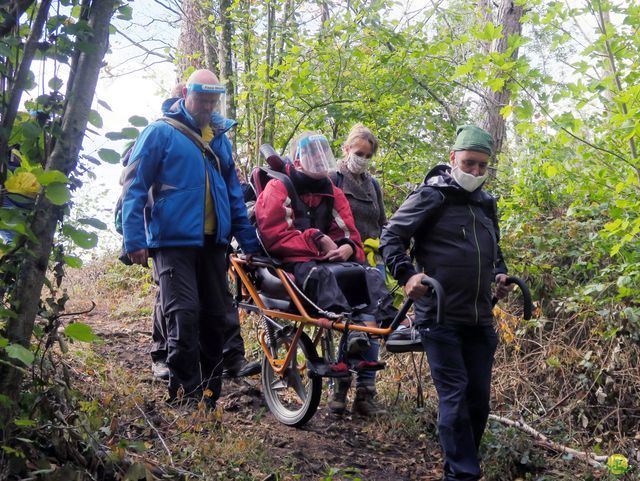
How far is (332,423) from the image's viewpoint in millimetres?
5605

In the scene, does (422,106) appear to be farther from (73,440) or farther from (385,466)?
(73,440)

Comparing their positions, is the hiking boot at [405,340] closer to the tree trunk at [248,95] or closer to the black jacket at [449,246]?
the black jacket at [449,246]

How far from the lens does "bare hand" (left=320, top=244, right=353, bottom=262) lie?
206 inches

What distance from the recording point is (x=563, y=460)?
204 inches

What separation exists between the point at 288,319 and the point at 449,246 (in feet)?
5.04

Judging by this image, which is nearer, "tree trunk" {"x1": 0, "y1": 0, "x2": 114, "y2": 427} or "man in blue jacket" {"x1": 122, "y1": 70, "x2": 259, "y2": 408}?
"tree trunk" {"x1": 0, "y1": 0, "x2": 114, "y2": 427}

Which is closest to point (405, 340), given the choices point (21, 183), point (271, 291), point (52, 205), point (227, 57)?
point (271, 291)

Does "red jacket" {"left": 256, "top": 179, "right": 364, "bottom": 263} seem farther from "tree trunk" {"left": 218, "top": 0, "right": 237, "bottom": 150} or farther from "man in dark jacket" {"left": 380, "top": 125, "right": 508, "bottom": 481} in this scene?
"tree trunk" {"left": 218, "top": 0, "right": 237, "bottom": 150}

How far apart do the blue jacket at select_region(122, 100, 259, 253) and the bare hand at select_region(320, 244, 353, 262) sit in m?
0.78

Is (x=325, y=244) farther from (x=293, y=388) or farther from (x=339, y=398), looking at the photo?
(x=339, y=398)

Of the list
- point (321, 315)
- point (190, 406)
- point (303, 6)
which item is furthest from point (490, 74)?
point (303, 6)

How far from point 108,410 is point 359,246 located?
8.07ft

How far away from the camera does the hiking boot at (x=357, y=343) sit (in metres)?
4.83

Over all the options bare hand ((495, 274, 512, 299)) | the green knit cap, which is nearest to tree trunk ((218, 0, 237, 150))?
the green knit cap
